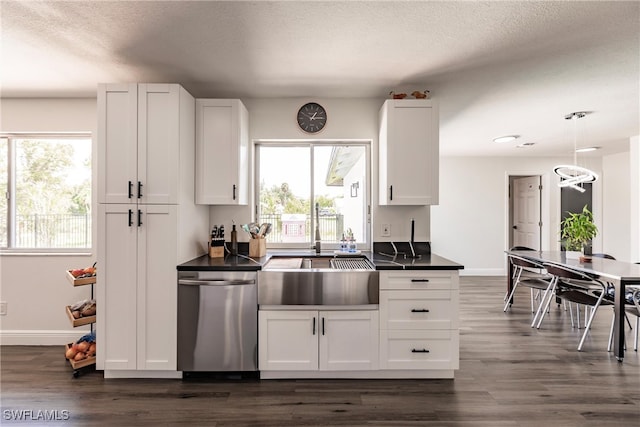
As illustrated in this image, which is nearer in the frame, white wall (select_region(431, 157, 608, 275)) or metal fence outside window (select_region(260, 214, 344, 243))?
metal fence outside window (select_region(260, 214, 344, 243))

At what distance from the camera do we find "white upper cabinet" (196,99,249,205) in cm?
292

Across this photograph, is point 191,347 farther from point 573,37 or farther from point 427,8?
point 573,37

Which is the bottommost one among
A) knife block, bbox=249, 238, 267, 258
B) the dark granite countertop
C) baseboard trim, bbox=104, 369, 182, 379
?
baseboard trim, bbox=104, 369, 182, 379

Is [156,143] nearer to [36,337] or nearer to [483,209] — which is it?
[36,337]

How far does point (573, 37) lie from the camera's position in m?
2.18

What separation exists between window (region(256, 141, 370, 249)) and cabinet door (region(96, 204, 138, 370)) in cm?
126

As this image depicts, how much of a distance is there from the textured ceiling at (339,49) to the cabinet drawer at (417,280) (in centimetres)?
160

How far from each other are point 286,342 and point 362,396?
0.66 meters

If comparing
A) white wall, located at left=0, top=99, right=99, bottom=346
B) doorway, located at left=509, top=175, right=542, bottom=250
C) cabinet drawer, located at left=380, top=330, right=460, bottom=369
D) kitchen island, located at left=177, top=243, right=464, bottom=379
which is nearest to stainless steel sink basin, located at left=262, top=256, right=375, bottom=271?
kitchen island, located at left=177, top=243, right=464, bottom=379

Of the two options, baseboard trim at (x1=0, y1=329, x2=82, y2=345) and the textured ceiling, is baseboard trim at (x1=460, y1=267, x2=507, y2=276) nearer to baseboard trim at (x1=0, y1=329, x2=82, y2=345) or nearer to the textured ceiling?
the textured ceiling

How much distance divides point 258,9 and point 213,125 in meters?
1.25

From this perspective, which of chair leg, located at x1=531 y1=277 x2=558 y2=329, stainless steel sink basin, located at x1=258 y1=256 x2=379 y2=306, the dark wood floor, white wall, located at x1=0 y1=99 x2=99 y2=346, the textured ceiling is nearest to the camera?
the textured ceiling

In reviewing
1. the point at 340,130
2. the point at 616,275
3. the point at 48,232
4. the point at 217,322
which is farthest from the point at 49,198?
the point at 616,275

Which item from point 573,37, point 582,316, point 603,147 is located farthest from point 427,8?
point 603,147
